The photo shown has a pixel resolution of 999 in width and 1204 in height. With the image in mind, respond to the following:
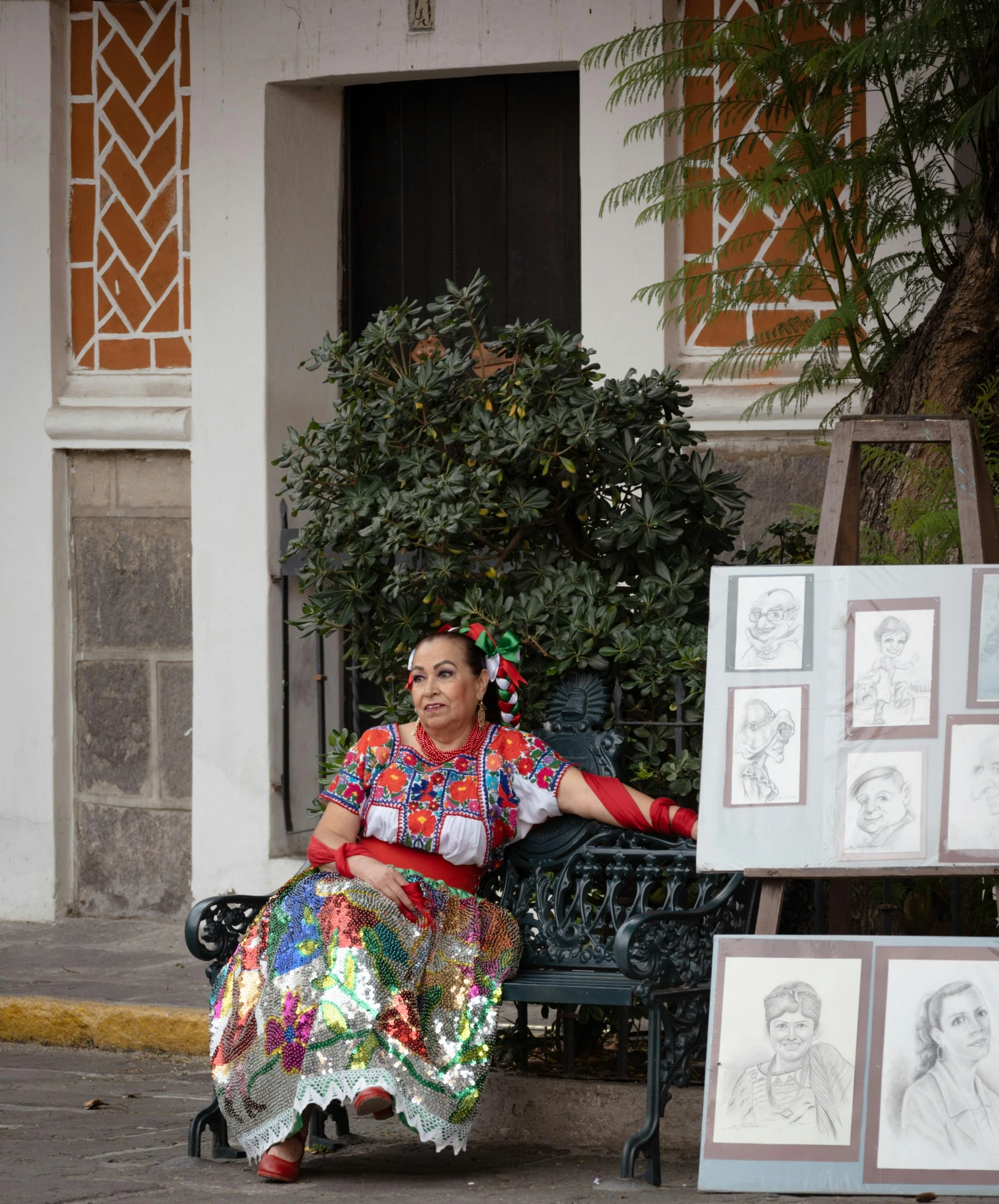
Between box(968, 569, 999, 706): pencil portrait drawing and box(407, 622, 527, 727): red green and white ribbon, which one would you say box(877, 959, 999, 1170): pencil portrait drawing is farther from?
box(407, 622, 527, 727): red green and white ribbon

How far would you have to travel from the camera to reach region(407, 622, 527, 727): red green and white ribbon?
185 inches

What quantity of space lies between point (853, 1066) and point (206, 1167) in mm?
1620

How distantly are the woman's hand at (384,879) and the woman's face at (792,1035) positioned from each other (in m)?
0.94

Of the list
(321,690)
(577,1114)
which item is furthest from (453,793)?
(321,690)

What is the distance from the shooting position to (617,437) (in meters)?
5.02

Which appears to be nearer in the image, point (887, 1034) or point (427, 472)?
point (887, 1034)

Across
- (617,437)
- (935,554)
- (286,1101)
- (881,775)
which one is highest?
(617,437)

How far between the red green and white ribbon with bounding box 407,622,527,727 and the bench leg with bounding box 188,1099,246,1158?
118cm

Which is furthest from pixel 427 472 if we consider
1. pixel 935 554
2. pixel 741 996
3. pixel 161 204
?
pixel 161 204

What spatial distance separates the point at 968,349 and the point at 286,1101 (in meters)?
2.73

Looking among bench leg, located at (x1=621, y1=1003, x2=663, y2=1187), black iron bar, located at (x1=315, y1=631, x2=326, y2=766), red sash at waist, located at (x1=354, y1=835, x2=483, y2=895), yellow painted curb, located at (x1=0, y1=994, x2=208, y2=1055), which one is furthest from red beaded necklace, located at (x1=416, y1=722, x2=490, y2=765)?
black iron bar, located at (x1=315, y1=631, x2=326, y2=766)

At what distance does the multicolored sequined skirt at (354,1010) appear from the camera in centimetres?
420

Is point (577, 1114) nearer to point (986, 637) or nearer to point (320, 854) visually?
point (320, 854)

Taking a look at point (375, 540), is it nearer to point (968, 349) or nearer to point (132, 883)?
point (968, 349)
